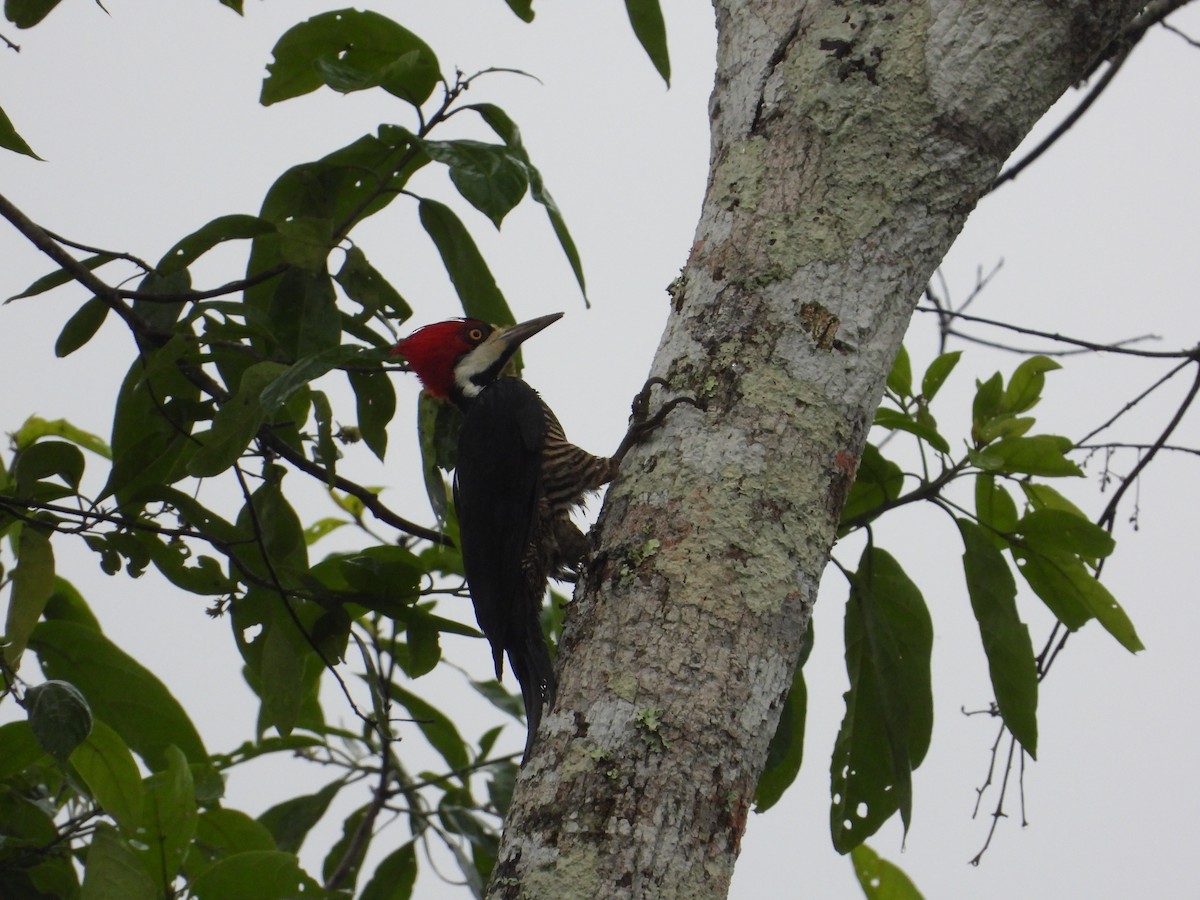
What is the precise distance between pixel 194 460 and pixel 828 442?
1156 mm

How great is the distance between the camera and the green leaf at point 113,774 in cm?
247

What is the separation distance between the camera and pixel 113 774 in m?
2.49

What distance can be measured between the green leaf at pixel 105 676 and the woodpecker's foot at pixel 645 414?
3.65 feet

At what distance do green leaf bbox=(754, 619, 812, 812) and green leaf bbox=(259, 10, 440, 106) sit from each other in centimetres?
151

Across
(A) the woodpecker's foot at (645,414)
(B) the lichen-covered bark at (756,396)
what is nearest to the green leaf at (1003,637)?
(B) the lichen-covered bark at (756,396)

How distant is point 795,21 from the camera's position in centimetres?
244

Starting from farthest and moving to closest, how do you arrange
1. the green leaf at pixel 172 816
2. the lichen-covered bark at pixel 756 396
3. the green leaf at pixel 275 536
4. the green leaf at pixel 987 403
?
the green leaf at pixel 987 403 < the green leaf at pixel 275 536 < the green leaf at pixel 172 816 < the lichen-covered bark at pixel 756 396

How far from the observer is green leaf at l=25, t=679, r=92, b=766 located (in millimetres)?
2113

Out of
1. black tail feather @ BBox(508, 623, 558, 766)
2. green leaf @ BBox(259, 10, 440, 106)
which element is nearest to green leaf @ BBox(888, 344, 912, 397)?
black tail feather @ BBox(508, 623, 558, 766)

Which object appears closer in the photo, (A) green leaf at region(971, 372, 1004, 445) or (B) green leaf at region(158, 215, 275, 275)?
(B) green leaf at region(158, 215, 275, 275)

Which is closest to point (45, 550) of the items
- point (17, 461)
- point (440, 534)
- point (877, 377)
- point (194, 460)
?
point (17, 461)

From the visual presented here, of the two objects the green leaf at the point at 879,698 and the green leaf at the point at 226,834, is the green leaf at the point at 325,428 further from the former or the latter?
the green leaf at the point at 879,698

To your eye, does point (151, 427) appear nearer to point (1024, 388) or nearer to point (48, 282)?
point (48, 282)

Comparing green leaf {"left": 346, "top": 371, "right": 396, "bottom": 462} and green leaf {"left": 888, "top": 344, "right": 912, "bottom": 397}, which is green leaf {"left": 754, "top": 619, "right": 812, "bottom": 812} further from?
green leaf {"left": 346, "top": 371, "right": 396, "bottom": 462}
